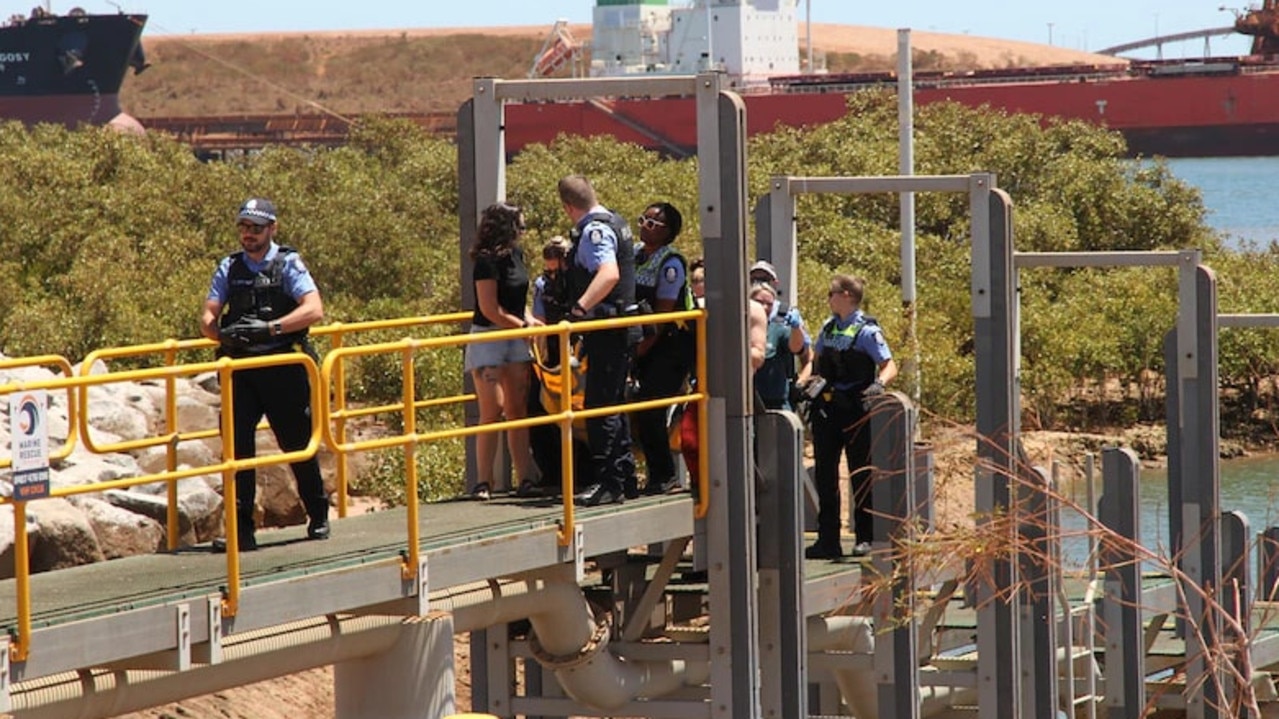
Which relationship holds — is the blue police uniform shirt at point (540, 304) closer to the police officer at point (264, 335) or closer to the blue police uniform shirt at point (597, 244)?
the blue police uniform shirt at point (597, 244)

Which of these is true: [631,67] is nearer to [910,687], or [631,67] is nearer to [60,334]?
[60,334]

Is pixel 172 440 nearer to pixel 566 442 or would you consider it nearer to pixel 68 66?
pixel 566 442

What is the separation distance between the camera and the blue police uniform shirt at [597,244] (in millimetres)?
9977

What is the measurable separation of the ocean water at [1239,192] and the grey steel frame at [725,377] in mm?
62599

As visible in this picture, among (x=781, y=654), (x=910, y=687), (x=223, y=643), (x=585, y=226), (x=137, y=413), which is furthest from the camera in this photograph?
(x=137, y=413)

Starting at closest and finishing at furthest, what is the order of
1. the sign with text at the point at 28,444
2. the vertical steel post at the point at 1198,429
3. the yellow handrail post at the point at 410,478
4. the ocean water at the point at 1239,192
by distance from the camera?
1. the sign with text at the point at 28,444
2. the yellow handrail post at the point at 410,478
3. the vertical steel post at the point at 1198,429
4. the ocean water at the point at 1239,192

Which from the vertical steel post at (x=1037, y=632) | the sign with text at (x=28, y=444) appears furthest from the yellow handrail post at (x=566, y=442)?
the vertical steel post at (x=1037, y=632)

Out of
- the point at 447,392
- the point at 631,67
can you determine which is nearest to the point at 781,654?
the point at 447,392

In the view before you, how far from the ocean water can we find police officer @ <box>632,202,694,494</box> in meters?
62.5

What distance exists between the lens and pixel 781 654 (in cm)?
1090

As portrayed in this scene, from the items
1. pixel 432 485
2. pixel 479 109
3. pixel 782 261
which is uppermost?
pixel 479 109

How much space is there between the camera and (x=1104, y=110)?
287 ft

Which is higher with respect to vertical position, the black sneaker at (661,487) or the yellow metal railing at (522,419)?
the yellow metal railing at (522,419)

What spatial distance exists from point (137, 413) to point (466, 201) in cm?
854
